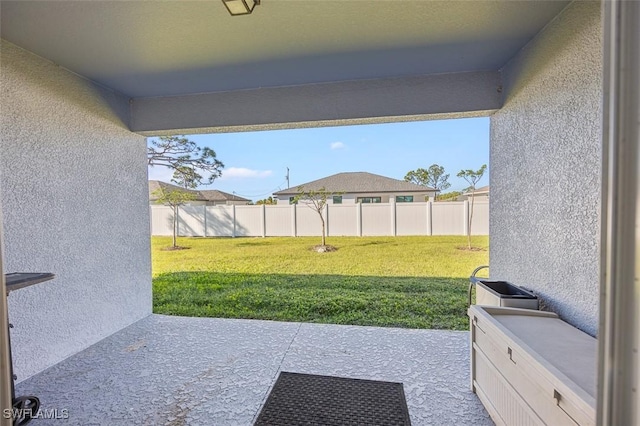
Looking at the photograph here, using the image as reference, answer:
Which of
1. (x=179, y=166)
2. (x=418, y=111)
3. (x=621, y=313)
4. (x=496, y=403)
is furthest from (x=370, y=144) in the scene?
(x=621, y=313)

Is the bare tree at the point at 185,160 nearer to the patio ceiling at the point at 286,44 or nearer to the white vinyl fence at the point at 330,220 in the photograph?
the white vinyl fence at the point at 330,220

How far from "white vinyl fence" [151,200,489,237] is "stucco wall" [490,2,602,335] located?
6469 mm

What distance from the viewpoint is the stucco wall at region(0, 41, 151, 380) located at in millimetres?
2402

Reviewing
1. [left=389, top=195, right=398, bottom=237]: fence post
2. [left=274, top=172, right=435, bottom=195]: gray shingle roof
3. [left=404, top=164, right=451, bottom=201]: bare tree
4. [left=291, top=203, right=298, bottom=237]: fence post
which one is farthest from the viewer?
[left=274, top=172, right=435, bottom=195]: gray shingle roof

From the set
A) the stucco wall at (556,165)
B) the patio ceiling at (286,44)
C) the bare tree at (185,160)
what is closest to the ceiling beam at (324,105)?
the patio ceiling at (286,44)

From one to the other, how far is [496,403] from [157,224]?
33.9 ft

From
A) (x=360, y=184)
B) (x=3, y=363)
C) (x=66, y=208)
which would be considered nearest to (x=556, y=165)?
(x=3, y=363)

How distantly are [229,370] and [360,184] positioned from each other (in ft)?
39.2

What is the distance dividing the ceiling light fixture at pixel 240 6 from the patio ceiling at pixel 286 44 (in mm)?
71

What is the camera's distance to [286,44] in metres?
2.38

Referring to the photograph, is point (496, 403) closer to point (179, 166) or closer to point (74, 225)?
point (74, 225)

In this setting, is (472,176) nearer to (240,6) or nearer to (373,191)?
(373,191)

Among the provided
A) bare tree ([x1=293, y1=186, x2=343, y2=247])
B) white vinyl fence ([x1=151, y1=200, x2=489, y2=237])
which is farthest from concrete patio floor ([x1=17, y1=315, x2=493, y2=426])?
white vinyl fence ([x1=151, y1=200, x2=489, y2=237])

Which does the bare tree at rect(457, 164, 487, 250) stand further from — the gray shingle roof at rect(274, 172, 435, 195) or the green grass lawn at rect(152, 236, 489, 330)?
the gray shingle roof at rect(274, 172, 435, 195)
